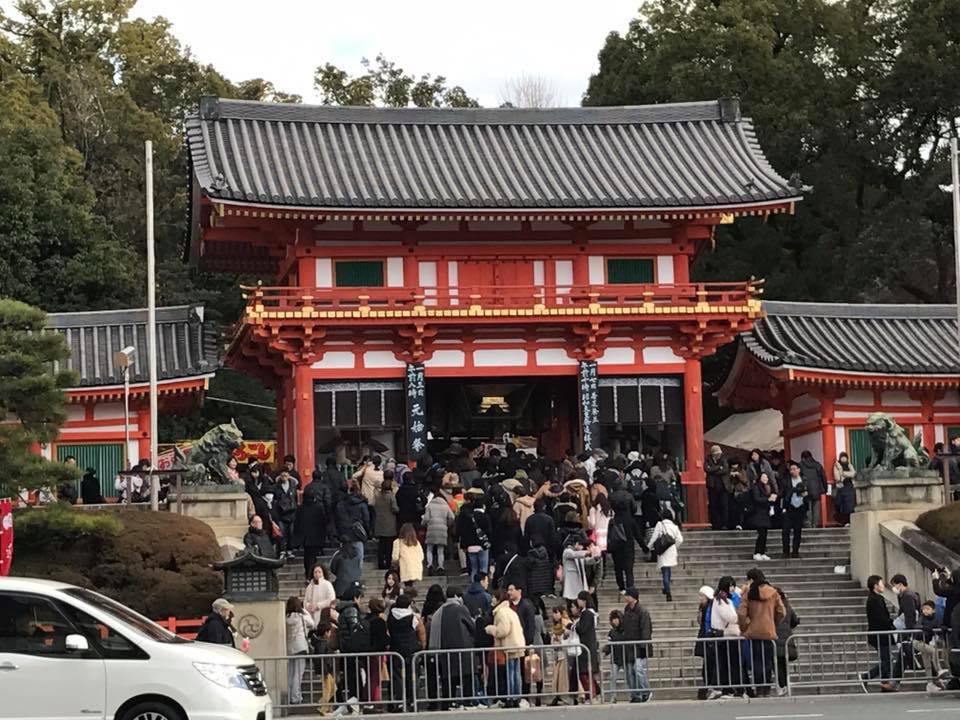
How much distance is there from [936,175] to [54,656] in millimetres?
39802

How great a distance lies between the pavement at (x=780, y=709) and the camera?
19547mm

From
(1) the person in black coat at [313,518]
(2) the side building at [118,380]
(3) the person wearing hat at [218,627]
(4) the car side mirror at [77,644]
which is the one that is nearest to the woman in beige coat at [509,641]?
(3) the person wearing hat at [218,627]

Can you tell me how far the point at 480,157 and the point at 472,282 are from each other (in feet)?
12.2

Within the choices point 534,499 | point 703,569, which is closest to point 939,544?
point 703,569

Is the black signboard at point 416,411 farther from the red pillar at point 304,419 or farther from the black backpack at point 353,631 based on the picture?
the black backpack at point 353,631

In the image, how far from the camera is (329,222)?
39156 mm

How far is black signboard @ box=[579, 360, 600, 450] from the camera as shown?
3844cm

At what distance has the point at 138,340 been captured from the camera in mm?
40375

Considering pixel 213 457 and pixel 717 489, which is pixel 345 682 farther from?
pixel 717 489

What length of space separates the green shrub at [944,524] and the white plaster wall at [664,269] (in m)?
12.2

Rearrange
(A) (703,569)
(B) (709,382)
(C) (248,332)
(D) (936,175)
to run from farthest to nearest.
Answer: (B) (709,382) < (D) (936,175) < (C) (248,332) < (A) (703,569)

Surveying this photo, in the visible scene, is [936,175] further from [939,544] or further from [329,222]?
[939,544]

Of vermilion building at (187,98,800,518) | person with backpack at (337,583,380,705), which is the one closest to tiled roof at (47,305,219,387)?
vermilion building at (187,98,800,518)

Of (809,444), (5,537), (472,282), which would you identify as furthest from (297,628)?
(809,444)
